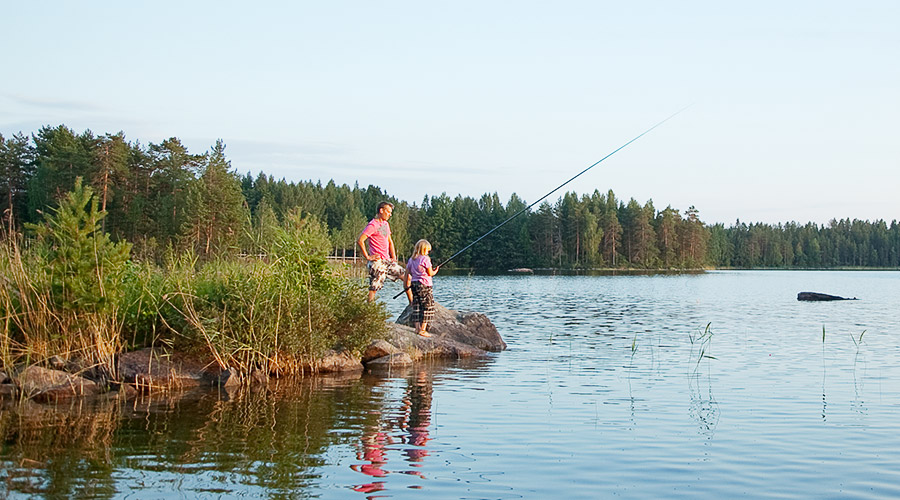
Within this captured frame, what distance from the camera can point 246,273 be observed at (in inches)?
493

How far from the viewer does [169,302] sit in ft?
38.3

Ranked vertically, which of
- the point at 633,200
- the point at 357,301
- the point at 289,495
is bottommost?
the point at 289,495

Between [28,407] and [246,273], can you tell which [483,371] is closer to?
[246,273]

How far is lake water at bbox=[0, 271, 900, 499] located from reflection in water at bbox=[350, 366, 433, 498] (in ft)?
0.10

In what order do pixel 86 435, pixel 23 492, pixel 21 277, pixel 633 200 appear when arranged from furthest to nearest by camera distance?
pixel 633 200, pixel 21 277, pixel 86 435, pixel 23 492

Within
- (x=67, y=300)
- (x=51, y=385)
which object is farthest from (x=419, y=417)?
(x=67, y=300)

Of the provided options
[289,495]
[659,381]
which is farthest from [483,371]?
[289,495]

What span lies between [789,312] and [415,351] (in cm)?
1991

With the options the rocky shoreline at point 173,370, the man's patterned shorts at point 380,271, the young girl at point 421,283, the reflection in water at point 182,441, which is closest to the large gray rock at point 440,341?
the rocky shoreline at point 173,370

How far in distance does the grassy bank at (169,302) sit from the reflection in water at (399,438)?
2136 millimetres

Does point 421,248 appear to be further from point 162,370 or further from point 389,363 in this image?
point 162,370

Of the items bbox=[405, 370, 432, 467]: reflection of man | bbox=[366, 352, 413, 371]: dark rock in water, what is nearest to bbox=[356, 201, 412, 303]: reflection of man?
bbox=[366, 352, 413, 371]: dark rock in water

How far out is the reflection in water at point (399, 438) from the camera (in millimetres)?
7246

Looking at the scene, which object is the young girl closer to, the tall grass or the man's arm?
the man's arm
